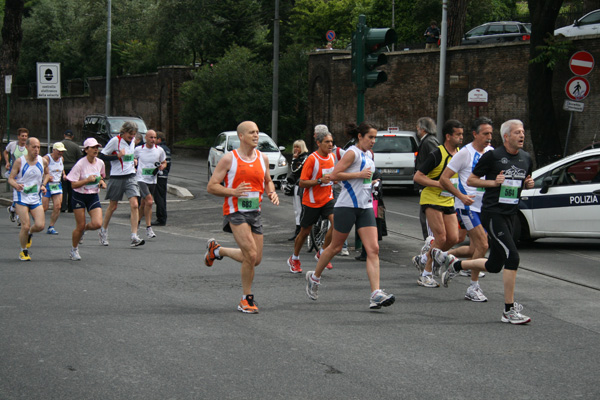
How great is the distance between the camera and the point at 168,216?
62.0 feet

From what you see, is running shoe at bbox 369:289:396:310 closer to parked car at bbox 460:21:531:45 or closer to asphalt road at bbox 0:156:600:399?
asphalt road at bbox 0:156:600:399

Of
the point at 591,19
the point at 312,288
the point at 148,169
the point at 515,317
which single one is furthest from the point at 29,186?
the point at 591,19

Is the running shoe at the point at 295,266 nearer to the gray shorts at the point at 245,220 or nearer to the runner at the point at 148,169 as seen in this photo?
the gray shorts at the point at 245,220

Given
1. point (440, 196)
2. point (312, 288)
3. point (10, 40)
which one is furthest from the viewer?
point (10, 40)

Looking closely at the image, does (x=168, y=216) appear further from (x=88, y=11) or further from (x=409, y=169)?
(x=88, y=11)

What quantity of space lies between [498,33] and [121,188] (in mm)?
23868

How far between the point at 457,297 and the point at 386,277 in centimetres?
154

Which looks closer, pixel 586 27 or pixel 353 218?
pixel 353 218

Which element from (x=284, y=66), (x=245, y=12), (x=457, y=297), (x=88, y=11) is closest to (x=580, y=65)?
(x=457, y=297)

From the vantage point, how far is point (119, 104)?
186 ft

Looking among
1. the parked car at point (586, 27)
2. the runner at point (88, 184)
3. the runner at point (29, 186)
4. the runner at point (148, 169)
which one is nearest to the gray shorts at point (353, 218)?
the runner at point (88, 184)

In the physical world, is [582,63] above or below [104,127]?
above

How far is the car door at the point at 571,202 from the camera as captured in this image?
12.7m

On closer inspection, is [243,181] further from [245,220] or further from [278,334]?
[278,334]
